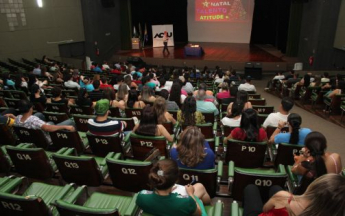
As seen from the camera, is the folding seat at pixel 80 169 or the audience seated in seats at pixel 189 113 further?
the audience seated in seats at pixel 189 113

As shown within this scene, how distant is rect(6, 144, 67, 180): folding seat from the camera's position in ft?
9.91

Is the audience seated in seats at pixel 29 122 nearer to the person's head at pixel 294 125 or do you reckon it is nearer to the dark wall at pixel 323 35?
the person's head at pixel 294 125

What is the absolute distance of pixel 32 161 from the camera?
3.11m

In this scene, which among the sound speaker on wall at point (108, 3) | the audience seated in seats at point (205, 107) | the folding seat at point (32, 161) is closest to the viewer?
the folding seat at point (32, 161)

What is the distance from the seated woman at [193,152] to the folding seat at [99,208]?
0.63 metres

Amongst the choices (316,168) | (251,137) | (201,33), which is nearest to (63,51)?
(201,33)

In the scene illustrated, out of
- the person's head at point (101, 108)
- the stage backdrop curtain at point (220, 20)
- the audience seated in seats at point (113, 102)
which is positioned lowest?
the audience seated in seats at point (113, 102)

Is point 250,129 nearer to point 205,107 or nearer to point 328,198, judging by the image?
point 328,198

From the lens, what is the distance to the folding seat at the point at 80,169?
9.35 feet

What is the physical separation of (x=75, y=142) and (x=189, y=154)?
5.67ft

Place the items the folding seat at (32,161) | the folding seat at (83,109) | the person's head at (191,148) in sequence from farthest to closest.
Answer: the folding seat at (83,109) → the folding seat at (32,161) → the person's head at (191,148)

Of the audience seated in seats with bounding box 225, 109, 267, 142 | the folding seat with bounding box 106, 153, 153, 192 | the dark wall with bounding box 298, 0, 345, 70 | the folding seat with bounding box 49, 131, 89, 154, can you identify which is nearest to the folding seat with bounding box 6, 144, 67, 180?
the folding seat with bounding box 49, 131, 89, 154

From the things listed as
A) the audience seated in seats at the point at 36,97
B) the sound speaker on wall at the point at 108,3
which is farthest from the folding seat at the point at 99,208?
the sound speaker on wall at the point at 108,3

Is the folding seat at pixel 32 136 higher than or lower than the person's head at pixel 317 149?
lower
